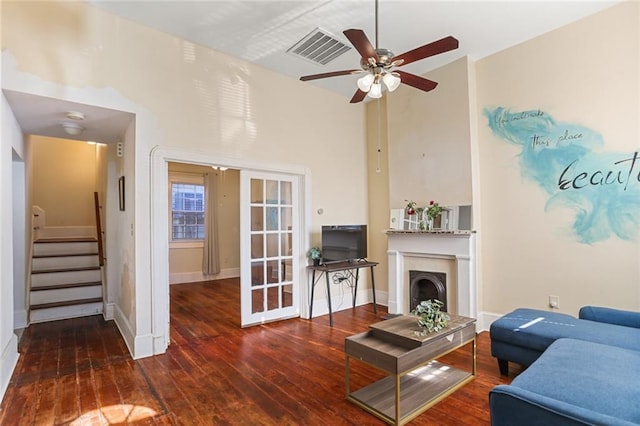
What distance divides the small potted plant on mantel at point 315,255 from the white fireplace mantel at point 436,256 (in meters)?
1.05

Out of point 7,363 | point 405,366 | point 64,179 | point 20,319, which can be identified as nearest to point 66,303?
point 20,319

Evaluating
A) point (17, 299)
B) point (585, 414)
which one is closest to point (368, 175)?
point (585, 414)

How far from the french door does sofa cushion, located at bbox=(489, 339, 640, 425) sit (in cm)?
316

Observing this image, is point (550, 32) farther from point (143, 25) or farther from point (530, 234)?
point (143, 25)

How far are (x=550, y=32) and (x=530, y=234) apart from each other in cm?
223

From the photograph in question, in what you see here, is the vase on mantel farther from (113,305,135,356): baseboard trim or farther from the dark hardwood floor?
(113,305,135,356): baseboard trim

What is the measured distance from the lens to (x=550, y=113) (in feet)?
11.8

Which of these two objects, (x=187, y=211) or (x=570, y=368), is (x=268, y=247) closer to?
(x=570, y=368)

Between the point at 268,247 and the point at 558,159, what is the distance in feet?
11.7

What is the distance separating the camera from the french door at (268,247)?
4242 millimetres

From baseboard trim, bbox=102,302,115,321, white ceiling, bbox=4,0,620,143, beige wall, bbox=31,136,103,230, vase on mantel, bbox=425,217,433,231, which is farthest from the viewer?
beige wall, bbox=31,136,103,230

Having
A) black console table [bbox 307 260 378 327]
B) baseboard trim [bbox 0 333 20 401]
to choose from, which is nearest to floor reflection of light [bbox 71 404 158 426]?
baseboard trim [bbox 0 333 20 401]

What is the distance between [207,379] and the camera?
2.86 meters

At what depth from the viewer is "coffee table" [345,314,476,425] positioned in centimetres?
221
